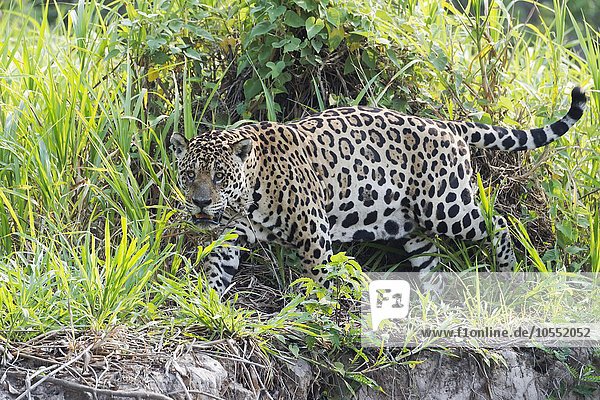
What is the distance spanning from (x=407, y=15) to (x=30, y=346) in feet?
13.3

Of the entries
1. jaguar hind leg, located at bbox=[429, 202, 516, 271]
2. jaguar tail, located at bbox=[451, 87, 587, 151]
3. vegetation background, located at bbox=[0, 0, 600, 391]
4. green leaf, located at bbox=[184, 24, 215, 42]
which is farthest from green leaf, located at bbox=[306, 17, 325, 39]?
jaguar hind leg, located at bbox=[429, 202, 516, 271]

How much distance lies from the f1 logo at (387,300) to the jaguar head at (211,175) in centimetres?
104

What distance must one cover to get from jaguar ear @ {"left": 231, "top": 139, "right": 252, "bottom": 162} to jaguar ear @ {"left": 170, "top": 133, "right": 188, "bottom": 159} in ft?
1.04

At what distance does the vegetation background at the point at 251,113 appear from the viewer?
5.99 meters

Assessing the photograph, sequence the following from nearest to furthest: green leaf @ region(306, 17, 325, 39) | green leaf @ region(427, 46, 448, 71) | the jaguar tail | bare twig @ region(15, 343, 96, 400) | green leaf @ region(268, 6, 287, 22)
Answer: bare twig @ region(15, 343, 96, 400) → the jaguar tail → green leaf @ region(306, 17, 325, 39) → green leaf @ region(268, 6, 287, 22) → green leaf @ region(427, 46, 448, 71)

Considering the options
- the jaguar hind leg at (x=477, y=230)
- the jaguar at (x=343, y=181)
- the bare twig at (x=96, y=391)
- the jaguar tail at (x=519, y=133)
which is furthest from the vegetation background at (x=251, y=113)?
the bare twig at (x=96, y=391)

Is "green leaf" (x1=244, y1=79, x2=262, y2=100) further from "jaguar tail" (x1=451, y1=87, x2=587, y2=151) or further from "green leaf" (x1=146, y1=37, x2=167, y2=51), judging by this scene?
"jaguar tail" (x1=451, y1=87, x2=587, y2=151)

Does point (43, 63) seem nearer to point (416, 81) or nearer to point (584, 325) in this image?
point (416, 81)

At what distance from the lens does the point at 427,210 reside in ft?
22.5

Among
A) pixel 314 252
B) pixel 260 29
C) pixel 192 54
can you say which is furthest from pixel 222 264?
pixel 260 29

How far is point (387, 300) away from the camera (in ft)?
21.0

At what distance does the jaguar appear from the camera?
6164mm

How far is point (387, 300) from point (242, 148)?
1.34 m

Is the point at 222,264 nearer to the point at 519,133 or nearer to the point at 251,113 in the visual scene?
the point at 251,113
